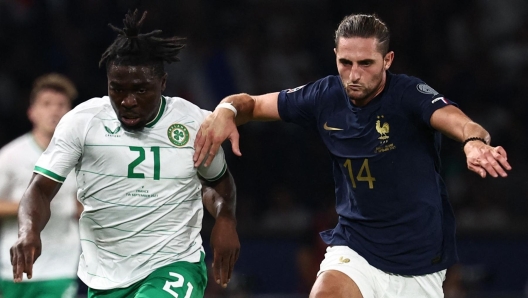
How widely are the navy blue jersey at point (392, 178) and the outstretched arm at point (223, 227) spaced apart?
0.65m

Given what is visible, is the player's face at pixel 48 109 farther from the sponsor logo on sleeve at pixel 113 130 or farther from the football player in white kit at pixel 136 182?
the sponsor logo on sleeve at pixel 113 130

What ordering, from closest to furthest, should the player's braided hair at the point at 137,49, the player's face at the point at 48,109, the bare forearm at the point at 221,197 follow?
1. the player's braided hair at the point at 137,49
2. the bare forearm at the point at 221,197
3. the player's face at the point at 48,109

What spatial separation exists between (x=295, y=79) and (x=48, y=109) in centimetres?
496

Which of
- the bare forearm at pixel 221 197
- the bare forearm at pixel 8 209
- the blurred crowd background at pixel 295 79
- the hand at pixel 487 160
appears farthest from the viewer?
the blurred crowd background at pixel 295 79

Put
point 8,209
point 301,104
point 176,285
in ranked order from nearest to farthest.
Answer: point 176,285 < point 301,104 < point 8,209

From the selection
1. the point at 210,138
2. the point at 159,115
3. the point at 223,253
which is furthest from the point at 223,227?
the point at 159,115

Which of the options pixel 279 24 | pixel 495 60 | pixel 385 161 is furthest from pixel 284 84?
pixel 385 161

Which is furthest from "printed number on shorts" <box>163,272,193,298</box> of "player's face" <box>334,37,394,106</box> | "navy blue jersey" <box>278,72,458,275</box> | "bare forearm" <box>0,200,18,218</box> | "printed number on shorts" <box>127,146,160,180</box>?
"bare forearm" <box>0,200,18,218</box>

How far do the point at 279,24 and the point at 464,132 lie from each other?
7.58 meters

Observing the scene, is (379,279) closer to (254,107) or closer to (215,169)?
(215,169)

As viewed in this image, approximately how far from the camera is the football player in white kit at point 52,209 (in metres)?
6.58

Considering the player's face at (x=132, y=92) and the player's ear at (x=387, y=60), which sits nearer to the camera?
the player's face at (x=132, y=92)

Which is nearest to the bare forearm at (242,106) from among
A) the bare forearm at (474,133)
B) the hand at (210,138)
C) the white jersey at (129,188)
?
the hand at (210,138)

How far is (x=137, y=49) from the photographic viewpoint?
16.3 feet
